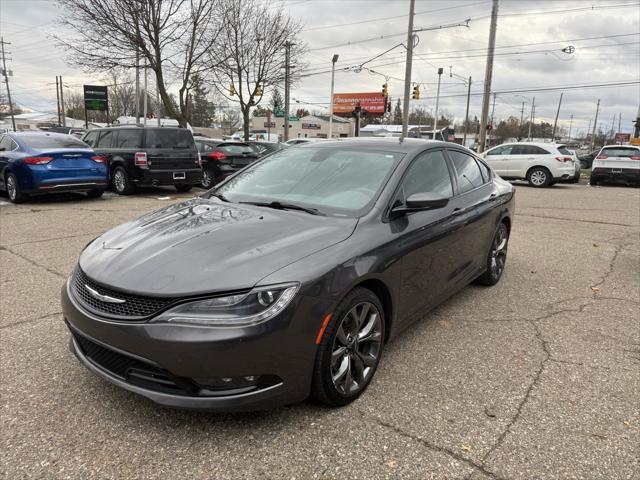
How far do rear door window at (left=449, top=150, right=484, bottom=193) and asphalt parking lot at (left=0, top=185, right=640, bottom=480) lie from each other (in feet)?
3.70

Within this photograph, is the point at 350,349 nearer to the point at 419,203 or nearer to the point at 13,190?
the point at 419,203

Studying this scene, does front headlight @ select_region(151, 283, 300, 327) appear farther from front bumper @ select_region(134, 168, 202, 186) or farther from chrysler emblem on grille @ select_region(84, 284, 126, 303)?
front bumper @ select_region(134, 168, 202, 186)

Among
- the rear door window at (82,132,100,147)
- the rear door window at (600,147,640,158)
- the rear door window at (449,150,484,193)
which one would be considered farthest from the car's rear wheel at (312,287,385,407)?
the rear door window at (600,147,640,158)

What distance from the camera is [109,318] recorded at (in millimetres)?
2379

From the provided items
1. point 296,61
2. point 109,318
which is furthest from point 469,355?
point 296,61

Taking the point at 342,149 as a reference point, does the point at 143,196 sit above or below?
below

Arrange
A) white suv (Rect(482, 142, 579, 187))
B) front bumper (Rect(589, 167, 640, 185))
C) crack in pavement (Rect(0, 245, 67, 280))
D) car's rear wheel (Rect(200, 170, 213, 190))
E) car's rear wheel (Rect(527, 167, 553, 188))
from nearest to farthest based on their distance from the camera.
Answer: crack in pavement (Rect(0, 245, 67, 280))
car's rear wheel (Rect(200, 170, 213, 190))
white suv (Rect(482, 142, 579, 187))
car's rear wheel (Rect(527, 167, 553, 188))
front bumper (Rect(589, 167, 640, 185))

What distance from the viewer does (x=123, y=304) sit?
237 cm

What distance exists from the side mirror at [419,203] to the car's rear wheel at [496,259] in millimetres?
1918

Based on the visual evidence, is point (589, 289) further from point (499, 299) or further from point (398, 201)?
point (398, 201)

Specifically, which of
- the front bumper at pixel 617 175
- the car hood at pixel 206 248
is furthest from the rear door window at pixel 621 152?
the car hood at pixel 206 248

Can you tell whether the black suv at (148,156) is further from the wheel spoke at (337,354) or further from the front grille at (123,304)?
the wheel spoke at (337,354)

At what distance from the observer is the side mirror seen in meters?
3.14

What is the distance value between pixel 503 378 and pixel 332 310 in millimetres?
1440
